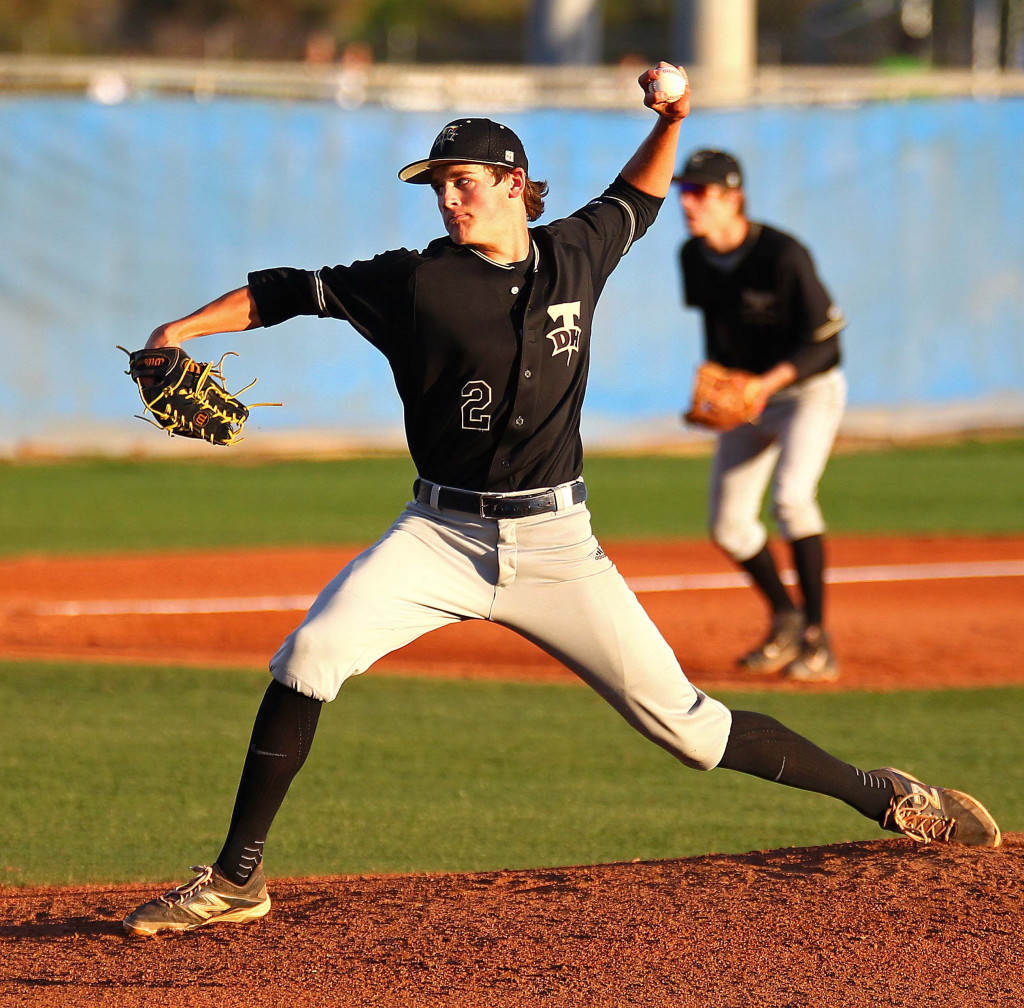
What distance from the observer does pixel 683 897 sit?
152 inches

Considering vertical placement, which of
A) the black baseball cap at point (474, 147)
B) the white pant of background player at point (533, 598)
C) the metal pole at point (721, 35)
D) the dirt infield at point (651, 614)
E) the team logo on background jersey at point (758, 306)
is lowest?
the dirt infield at point (651, 614)

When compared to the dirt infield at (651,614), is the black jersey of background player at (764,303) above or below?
above

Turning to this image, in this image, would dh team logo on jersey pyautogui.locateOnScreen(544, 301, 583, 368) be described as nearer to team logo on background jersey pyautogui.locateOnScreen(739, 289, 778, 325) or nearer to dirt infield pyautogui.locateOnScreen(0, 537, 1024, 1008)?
dirt infield pyautogui.locateOnScreen(0, 537, 1024, 1008)

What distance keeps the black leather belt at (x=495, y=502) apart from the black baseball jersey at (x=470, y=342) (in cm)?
2

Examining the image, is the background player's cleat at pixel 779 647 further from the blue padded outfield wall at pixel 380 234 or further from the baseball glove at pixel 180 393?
the blue padded outfield wall at pixel 380 234

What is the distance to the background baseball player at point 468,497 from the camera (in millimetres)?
3705

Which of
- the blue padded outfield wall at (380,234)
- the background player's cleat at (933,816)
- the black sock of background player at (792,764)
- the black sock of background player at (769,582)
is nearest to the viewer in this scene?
the black sock of background player at (792,764)

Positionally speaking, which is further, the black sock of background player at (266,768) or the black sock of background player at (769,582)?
the black sock of background player at (769,582)

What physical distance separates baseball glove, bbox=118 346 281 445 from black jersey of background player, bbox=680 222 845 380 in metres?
3.71

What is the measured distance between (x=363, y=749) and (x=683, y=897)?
2.44 m

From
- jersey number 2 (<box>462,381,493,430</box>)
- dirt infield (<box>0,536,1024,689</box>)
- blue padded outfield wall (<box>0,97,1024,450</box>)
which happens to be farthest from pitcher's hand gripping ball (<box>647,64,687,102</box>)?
blue padded outfield wall (<box>0,97,1024,450</box>)

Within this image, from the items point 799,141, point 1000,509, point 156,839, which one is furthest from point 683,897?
point 799,141

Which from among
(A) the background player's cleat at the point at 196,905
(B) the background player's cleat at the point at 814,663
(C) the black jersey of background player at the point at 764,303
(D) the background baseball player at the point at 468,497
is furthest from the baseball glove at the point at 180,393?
(B) the background player's cleat at the point at 814,663

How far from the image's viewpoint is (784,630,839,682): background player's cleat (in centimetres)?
716
